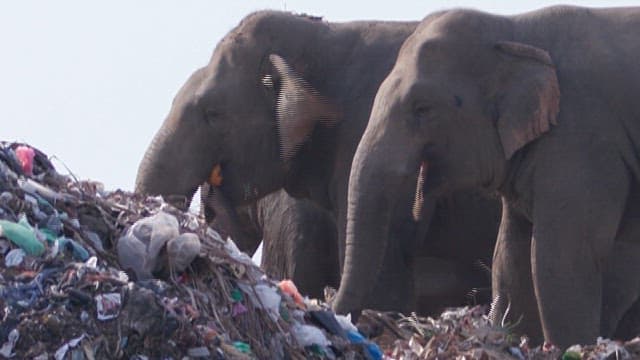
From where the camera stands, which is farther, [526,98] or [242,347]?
[526,98]

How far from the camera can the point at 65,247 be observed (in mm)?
9859

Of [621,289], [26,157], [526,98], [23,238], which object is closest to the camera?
[23,238]

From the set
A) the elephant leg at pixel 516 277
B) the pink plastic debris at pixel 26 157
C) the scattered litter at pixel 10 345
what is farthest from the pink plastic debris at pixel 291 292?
the elephant leg at pixel 516 277

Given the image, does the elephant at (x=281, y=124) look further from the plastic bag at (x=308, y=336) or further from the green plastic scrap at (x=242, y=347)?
the green plastic scrap at (x=242, y=347)

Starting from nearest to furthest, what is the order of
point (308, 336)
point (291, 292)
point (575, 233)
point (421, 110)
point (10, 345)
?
point (10, 345) < point (308, 336) < point (291, 292) < point (575, 233) < point (421, 110)

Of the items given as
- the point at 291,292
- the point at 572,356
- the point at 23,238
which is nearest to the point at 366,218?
the point at 572,356

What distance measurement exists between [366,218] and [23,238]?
587 cm

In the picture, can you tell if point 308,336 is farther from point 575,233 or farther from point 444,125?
point 444,125

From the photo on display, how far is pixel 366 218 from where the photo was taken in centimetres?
1545

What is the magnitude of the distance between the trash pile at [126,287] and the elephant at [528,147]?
4409 mm

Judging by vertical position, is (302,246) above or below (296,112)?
below

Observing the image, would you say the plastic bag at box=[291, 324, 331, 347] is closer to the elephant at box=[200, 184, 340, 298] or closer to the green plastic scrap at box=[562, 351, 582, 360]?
the green plastic scrap at box=[562, 351, 582, 360]

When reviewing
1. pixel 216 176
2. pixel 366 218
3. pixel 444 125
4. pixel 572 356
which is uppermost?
pixel 572 356

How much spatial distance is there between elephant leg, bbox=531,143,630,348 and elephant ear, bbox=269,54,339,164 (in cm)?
252
